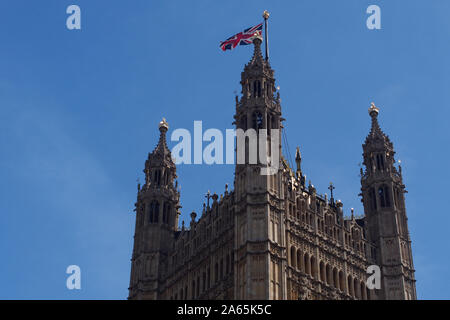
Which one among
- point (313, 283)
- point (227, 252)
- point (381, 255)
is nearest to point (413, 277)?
point (381, 255)

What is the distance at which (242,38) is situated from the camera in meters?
78.8

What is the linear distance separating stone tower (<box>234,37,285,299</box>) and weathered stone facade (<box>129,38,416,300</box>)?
0.29 ft

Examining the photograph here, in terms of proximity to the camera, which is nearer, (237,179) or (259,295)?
(259,295)

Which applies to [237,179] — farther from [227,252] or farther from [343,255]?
[343,255]

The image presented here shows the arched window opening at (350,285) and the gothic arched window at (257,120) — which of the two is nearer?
the arched window opening at (350,285)

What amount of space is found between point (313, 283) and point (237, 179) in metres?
10.0

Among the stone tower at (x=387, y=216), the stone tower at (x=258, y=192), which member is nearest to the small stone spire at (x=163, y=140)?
the stone tower at (x=258, y=192)

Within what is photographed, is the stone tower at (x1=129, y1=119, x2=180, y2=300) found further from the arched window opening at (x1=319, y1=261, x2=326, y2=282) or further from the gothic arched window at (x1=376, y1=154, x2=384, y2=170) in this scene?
the gothic arched window at (x1=376, y1=154, x2=384, y2=170)

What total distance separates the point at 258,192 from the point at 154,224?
13899mm

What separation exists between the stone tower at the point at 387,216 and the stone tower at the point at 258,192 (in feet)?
37.3

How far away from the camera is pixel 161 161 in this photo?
8181 cm

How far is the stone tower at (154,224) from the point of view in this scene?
74.2m

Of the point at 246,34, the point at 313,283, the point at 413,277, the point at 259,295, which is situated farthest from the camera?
the point at 246,34

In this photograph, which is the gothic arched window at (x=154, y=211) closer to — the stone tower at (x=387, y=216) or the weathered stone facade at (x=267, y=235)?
the weathered stone facade at (x=267, y=235)
